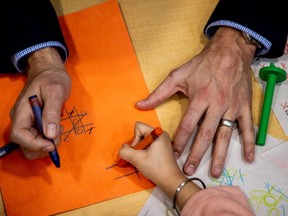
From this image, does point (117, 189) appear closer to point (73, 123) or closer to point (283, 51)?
point (73, 123)

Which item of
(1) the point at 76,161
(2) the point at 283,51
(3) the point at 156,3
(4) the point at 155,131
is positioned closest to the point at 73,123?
(1) the point at 76,161

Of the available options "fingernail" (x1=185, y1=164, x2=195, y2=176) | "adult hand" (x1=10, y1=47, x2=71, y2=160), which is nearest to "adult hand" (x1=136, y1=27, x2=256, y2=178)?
"fingernail" (x1=185, y1=164, x2=195, y2=176)

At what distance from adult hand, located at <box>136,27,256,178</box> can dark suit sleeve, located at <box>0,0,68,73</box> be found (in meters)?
0.30

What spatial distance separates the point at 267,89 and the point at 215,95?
0.47 feet

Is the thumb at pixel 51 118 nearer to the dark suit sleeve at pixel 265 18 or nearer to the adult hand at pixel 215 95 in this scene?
the adult hand at pixel 215 95

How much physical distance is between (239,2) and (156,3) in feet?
0.82

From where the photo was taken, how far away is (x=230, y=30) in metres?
0.94

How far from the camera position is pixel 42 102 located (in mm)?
780

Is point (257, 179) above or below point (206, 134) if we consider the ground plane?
below

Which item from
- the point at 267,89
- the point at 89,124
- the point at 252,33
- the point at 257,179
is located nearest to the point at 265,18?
the point at 252,33

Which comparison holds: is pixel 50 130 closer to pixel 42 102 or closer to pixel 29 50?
pixel 42 102

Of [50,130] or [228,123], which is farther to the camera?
[228,123]

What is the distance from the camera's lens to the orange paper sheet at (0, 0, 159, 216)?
79cm

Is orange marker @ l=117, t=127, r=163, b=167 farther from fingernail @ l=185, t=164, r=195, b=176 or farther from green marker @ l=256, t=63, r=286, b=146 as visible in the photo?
green marker @ l=256, t=63, r=286, b=146
